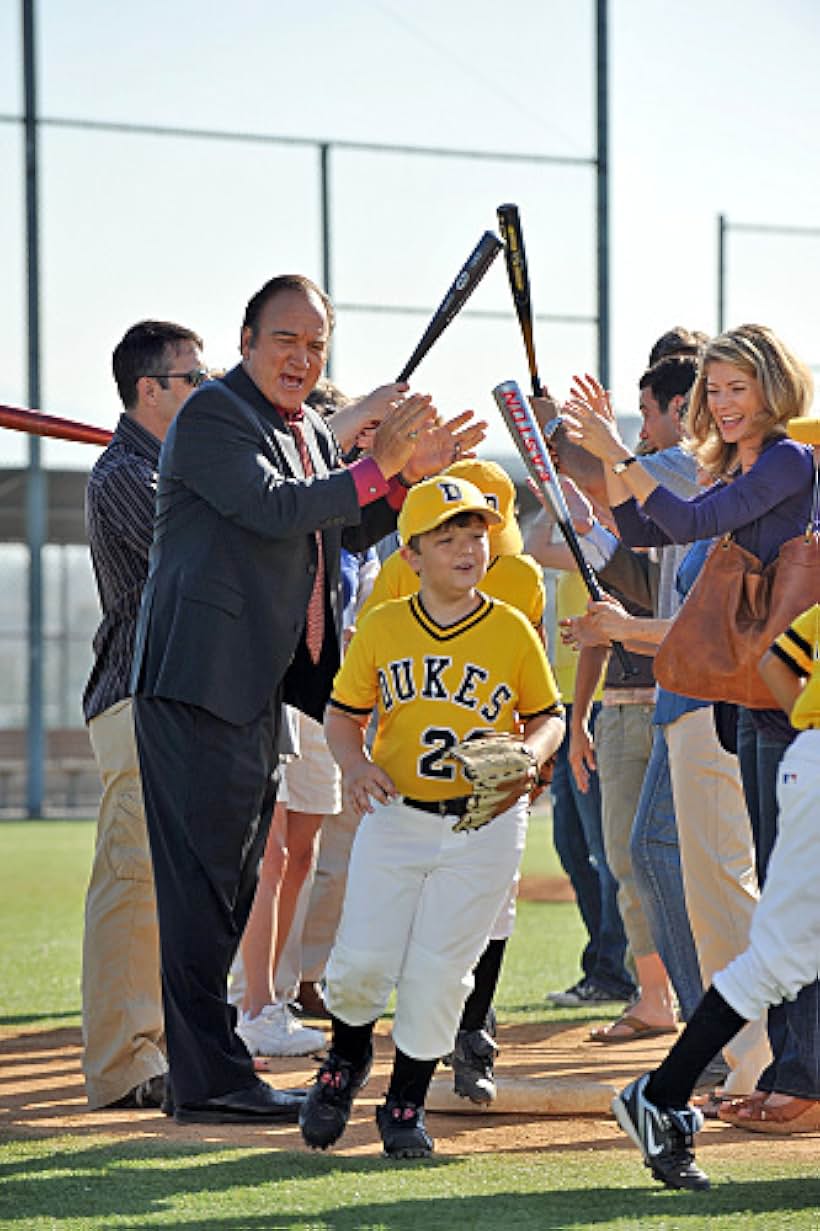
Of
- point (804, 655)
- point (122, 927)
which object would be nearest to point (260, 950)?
point (122, 927)

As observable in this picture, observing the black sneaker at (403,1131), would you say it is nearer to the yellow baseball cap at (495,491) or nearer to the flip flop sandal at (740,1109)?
the flip flop sandal at (740,1109)

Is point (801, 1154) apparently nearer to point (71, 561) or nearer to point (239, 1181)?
point (239, 1181)

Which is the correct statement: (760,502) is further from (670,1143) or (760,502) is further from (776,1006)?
(670,1143)

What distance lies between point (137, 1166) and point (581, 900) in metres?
4.07

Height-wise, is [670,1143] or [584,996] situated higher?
[670,1143]

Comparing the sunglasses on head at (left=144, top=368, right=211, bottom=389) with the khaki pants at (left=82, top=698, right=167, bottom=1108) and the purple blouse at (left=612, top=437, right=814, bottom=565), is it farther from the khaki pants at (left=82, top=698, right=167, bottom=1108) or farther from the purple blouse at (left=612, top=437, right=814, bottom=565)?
the purple blouse at (left=612, top=437, right=814, bottom=565)

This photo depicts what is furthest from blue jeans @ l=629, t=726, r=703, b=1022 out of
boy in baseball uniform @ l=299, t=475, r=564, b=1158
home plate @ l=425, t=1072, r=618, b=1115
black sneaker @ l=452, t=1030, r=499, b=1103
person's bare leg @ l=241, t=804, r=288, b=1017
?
boy in baseball uniform @ l=299, t=475, r=564, b=1158

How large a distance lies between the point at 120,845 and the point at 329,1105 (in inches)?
51.2

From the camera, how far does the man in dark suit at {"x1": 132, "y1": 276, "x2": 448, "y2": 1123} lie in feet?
16.8

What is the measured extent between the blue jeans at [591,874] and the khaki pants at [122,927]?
2.68 meters

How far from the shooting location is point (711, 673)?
15.9ft

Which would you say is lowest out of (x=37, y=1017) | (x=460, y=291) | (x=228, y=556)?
(x=37, y=1017)

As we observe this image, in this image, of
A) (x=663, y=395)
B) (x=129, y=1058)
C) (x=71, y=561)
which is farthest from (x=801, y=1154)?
(x=71, y=561)

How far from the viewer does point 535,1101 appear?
17.5 ft
